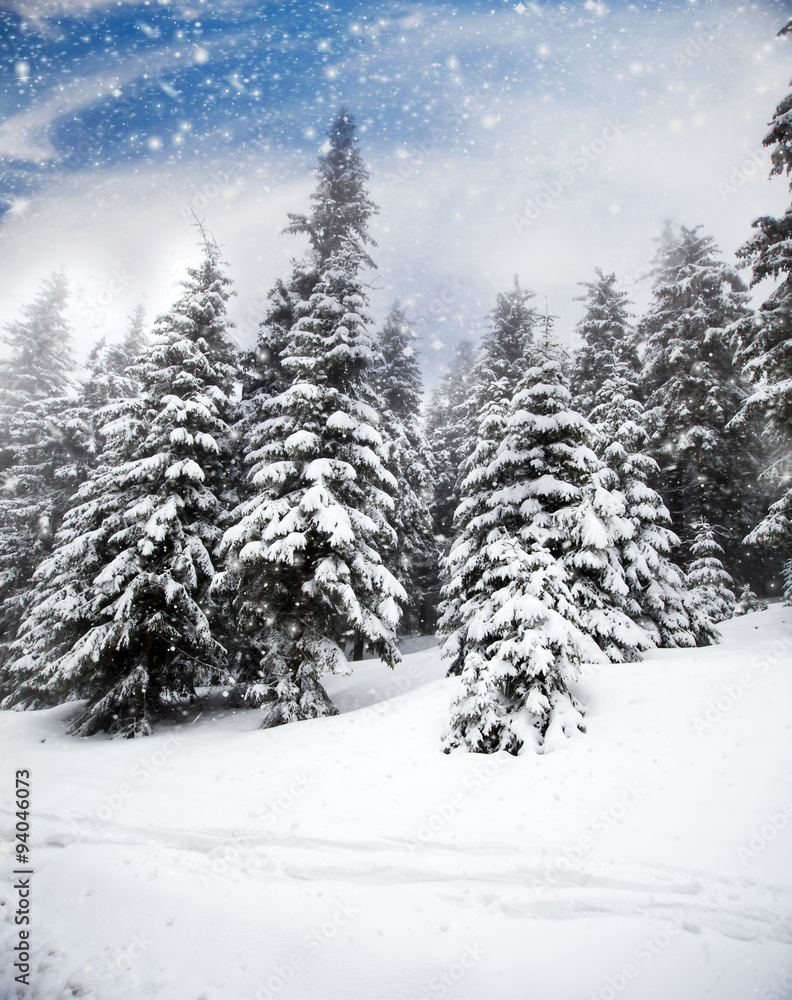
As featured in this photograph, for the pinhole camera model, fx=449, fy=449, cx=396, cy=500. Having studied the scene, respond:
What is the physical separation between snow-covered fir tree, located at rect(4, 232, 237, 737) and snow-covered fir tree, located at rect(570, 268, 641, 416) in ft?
49.2

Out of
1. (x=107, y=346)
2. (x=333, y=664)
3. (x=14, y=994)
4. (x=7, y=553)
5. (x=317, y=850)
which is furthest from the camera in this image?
(x=107, y=346)

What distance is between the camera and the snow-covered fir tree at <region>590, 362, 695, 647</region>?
13211 millimetres

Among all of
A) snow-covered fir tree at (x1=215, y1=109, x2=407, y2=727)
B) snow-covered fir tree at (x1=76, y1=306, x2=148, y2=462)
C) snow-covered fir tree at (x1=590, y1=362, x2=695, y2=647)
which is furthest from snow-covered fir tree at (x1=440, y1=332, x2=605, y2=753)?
snow-covered fir tree at (x1=76, y1=306, x2=148, y2=462)

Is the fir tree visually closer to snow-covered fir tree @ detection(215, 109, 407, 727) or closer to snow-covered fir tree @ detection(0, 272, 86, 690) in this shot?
snow-covered fir tree @ detection(215, 109, 407, 727)

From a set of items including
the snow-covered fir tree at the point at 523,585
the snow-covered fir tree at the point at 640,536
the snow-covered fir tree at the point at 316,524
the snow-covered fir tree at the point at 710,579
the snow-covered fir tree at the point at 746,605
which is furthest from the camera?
the snow-covered fir tree at the point at 746,605

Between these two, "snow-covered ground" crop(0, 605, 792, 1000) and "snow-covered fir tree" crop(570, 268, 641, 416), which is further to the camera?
"snow-covered fir tree" crop(570, 268, 641, 416)

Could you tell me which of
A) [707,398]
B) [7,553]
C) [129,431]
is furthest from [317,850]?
[707,398]

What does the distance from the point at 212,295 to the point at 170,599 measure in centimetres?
948

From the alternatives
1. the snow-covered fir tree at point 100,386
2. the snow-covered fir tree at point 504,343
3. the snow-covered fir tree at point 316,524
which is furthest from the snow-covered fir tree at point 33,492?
the snow-covered fir tree at point 504,343

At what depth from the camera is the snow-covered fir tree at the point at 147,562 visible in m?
11.2

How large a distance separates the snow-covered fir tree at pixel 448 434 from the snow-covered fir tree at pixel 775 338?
39.6 ft

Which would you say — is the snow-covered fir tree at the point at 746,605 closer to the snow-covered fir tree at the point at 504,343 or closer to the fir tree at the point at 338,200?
the snow-covered fir tree at the point at 504,343

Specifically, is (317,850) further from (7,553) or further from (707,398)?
(707,398)

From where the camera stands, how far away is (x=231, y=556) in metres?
11.3
